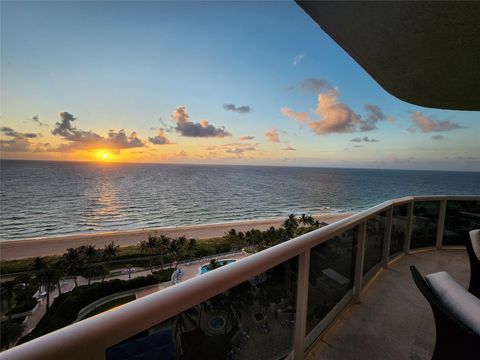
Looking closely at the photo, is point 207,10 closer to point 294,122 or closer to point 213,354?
point 213,354

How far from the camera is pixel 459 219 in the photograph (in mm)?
3844

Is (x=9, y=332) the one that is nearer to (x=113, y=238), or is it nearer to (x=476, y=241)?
(x=113, y=238)

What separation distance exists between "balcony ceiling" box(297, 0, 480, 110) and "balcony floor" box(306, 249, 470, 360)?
266cm

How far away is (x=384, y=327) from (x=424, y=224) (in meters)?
2.73

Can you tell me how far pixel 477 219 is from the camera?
3.73 meters

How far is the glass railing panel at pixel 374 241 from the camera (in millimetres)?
2445

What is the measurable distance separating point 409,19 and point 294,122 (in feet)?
131

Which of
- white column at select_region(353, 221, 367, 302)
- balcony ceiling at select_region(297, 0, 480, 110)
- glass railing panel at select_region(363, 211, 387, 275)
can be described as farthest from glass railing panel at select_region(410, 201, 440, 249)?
white column at select_region(353, 221, 367, 302)

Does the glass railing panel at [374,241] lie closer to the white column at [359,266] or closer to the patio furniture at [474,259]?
the white column at [359,266]

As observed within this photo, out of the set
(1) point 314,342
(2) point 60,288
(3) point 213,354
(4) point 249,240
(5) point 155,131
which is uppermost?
(5) point 155,131

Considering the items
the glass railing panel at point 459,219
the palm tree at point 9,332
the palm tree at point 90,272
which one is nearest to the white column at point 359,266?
the glass railing panel at point 459,219

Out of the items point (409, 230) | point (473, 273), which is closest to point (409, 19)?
point (473, 273)

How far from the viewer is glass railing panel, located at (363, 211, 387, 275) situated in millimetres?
2445

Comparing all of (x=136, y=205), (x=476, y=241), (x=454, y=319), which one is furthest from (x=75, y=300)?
(x=136, y=205)
